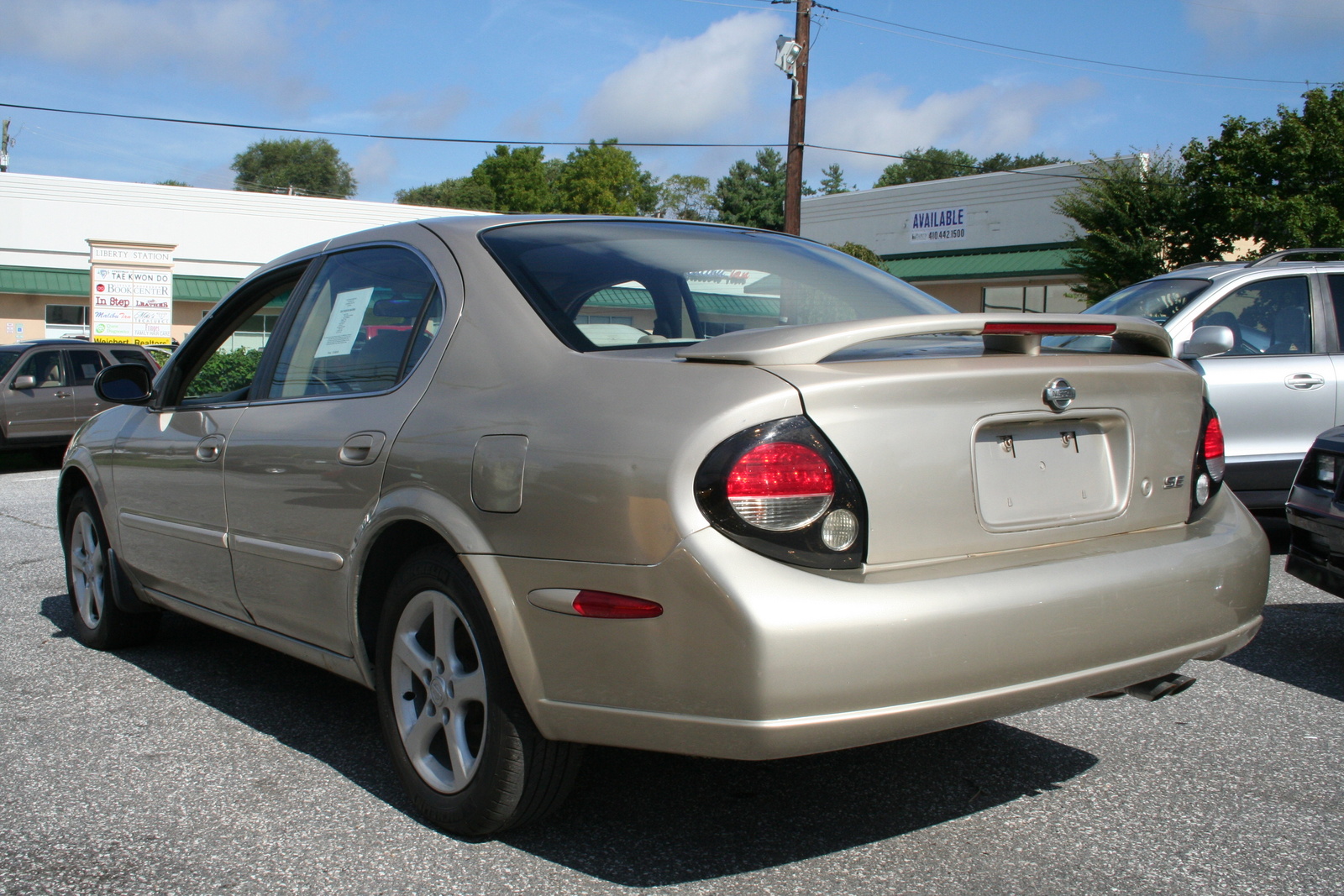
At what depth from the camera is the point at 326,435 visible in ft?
10.7

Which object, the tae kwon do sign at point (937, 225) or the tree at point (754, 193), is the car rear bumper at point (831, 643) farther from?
the tree at point (754, 193)

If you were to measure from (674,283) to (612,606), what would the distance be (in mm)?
1218

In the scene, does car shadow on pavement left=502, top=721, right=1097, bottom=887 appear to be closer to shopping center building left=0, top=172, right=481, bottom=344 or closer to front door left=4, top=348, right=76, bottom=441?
front door left=4, top=348, right=76, bottom=441

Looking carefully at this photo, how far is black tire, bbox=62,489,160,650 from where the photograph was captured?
478cm

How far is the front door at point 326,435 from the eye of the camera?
312cm

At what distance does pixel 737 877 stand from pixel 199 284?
3389 centimetres

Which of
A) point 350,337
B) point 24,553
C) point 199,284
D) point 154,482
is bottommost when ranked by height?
point 24,553

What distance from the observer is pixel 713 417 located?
232cm

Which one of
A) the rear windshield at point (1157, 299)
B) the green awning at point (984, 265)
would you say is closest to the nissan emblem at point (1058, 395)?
the rear windshield at point (1157, 299)

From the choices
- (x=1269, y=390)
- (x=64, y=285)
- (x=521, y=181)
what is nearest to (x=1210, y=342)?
(x=1269, y=390)

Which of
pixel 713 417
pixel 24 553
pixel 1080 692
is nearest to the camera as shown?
pixel 713 417

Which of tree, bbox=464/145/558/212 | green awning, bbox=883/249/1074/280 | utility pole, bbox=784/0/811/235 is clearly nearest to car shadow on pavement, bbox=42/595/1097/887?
utility pole, bbox=784/0/811/235

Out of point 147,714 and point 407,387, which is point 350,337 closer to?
point 407,387

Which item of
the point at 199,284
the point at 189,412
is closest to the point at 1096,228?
the point at 199,284
